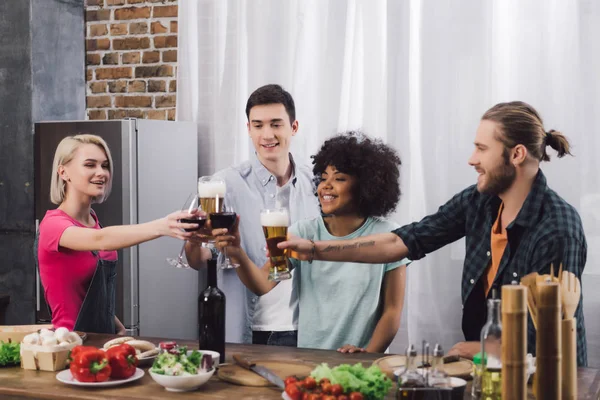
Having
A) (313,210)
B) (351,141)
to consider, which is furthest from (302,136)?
(351,141)

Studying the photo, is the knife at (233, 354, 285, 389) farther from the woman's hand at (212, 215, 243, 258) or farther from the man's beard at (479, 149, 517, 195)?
the man's beard at (479, 149, 517, 195)

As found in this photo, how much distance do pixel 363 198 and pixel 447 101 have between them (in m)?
0.90

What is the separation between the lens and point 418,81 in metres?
3.96

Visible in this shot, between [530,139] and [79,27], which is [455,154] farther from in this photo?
[79,27]

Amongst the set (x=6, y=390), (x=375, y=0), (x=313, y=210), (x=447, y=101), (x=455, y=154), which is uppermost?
(x=375, y=0)

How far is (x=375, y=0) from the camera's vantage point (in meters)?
4.06

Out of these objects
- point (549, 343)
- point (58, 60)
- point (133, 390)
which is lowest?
point (133, 390)

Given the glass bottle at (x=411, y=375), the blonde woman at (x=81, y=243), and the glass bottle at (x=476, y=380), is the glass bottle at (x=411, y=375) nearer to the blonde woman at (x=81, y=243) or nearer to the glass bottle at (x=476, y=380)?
the glass bottle at (x=476, y=380)

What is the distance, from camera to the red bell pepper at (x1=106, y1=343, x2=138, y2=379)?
2.20m

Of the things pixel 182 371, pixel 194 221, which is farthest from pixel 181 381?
pixel 194 221

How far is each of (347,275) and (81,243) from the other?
1.07m

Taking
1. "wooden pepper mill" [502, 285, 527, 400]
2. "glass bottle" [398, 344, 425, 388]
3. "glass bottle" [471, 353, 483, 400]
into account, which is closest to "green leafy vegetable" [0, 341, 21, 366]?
"glass bottle" [398, 344, 425, 388]

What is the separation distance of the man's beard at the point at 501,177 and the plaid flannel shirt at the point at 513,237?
0.23 ft

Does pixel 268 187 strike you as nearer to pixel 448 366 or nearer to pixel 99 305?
pixel 99 305
